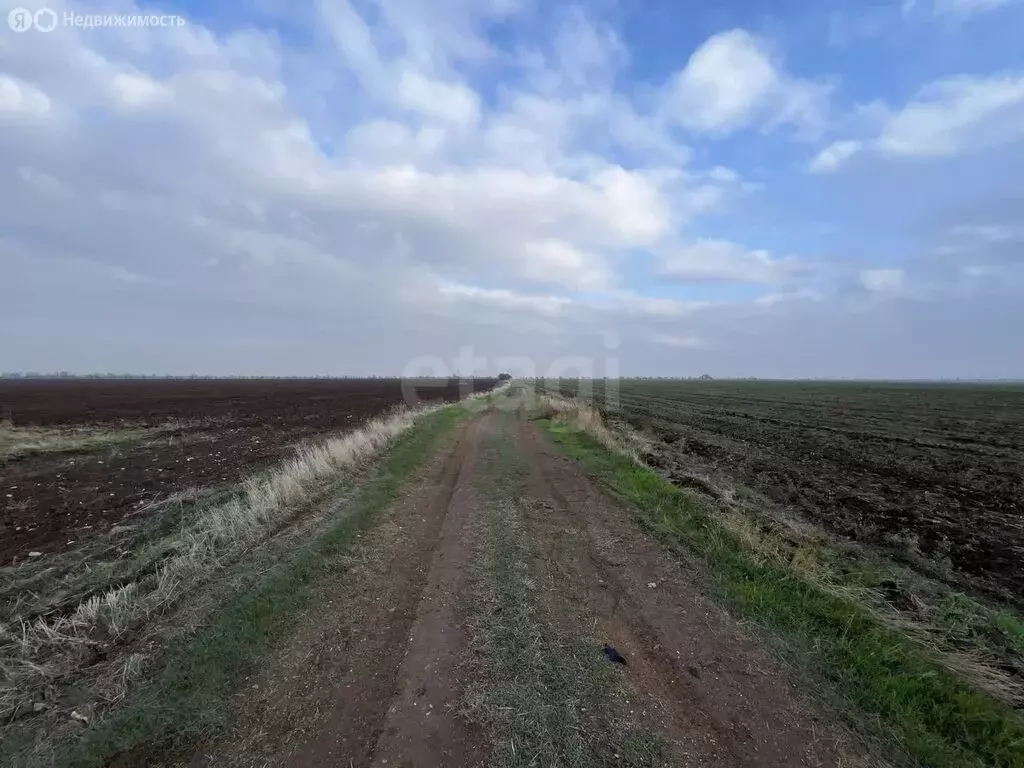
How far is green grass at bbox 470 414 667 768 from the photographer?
345cm

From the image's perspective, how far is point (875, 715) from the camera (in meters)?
3.86

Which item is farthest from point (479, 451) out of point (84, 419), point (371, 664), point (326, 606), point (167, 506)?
point (84, 419)

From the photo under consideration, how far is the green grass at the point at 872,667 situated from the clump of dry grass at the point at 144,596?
7599mm

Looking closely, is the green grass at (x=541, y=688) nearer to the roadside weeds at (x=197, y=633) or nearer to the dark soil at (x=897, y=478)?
the roadside weeds at (x=197, y=633)

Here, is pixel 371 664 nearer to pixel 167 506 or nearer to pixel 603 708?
pixel 603 708

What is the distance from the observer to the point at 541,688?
4117mm

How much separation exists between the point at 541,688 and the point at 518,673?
0.31 meters

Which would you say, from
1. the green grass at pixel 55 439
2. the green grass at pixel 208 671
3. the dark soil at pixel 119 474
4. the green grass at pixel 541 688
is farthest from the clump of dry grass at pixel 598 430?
the green grass at pixel 55 439

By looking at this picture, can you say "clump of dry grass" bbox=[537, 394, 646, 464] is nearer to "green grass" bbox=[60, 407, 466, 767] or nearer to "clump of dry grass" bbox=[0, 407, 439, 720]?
"clump of dry grass" bbox=[0, 407, 439, 720]

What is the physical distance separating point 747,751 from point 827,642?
220 centimetres

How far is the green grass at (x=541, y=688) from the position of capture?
136 inches

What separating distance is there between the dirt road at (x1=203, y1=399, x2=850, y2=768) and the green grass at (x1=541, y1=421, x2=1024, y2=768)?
48 cm

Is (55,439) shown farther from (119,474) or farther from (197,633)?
(197,633)

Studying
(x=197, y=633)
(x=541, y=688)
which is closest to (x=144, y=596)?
(x=197, y=633)
